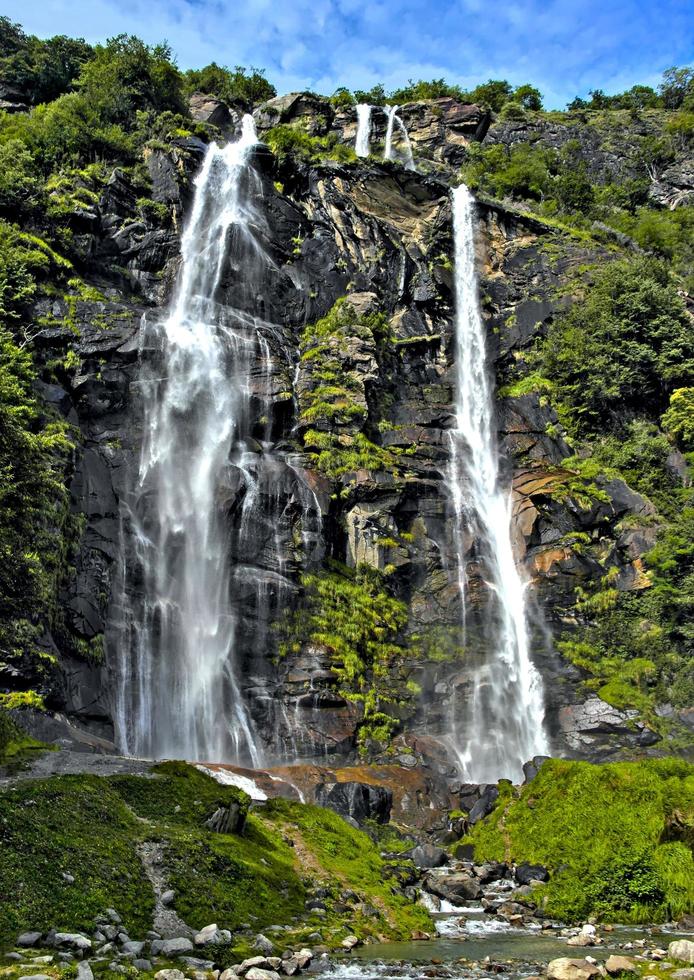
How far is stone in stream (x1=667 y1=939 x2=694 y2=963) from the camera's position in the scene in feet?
28.2

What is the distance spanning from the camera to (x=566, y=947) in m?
9.99

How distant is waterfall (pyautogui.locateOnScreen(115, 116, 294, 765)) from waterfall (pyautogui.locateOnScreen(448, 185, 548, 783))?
804cm

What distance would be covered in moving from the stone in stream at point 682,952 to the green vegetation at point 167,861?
3.81m

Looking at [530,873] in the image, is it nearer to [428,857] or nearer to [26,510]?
[428,857]

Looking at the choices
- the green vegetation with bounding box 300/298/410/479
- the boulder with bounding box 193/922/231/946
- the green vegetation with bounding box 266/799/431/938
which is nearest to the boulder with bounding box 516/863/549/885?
the green vegetation with bounding box 266/799/431/938

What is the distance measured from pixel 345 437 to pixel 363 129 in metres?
34.0

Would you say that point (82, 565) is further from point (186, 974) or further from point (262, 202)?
point (262, 202)

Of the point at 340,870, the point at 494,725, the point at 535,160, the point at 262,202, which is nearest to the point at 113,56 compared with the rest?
the point at 262,202

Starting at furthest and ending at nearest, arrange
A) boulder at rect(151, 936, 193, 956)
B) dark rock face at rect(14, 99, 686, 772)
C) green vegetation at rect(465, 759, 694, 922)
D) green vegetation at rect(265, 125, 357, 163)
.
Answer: green vegetation at rect(265, 125, 357, 163) → dark rock face at rect(14, 99, 686, 772) → green vegetation at rect(465, 759, 694, 922) → boulder at rect(151, 936, 193, 956)

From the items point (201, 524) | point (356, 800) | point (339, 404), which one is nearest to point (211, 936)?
point (356, 800)

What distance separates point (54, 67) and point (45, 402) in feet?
115

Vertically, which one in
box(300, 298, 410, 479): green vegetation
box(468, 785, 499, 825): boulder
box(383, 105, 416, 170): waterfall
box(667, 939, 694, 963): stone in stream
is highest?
box(383, 105, 416, 170): waterfall

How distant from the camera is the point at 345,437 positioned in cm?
3044

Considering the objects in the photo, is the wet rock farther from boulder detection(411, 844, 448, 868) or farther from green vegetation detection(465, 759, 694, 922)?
boulder detection(411, 844, 448, 868)
